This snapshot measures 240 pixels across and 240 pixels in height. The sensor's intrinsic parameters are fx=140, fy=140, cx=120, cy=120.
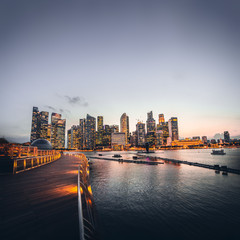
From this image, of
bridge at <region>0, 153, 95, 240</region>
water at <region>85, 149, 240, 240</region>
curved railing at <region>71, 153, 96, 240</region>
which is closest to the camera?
curved railing at <region>71, 153, 96, 240</region>

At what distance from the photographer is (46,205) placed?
295 inches

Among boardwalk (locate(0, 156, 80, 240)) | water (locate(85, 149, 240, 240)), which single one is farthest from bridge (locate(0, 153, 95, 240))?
water (locate(85, 149, 240, 240))

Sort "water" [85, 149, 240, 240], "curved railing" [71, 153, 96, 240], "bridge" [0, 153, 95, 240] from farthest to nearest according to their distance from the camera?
"water" [85, 149, 240, 240] → "bridge" [0, 153, 95, 240] → "curved railing" [71, 153, 96, 240]

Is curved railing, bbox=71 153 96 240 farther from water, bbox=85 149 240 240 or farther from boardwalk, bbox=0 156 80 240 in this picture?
water, bbox=85 149 240 240

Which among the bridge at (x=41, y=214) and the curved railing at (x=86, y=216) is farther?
the bridge at (x=41, y=214)

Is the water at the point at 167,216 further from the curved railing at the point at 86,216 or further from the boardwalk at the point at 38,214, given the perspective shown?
the boardwalk at the point at 38,214

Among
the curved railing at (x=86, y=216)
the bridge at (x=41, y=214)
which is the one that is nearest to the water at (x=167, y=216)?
the curved railing at (x=86, y=216)

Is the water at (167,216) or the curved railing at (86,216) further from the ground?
the curved railing at (86,216)

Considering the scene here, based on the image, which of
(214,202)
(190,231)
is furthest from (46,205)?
(214,202)

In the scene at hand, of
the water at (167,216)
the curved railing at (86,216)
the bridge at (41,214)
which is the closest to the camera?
the curved railing at (86,216)

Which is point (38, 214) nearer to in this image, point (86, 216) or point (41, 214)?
point (41, 214)

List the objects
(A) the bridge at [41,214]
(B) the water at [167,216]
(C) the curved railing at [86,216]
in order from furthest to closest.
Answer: (B) the water at [167,216], (A) the bridge at [41,214], (C) the curved railing at [86,216]

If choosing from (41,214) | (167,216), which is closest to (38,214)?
(41,214)

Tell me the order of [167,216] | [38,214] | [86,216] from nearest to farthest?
[38,214] → [86,216] → [167,216]
